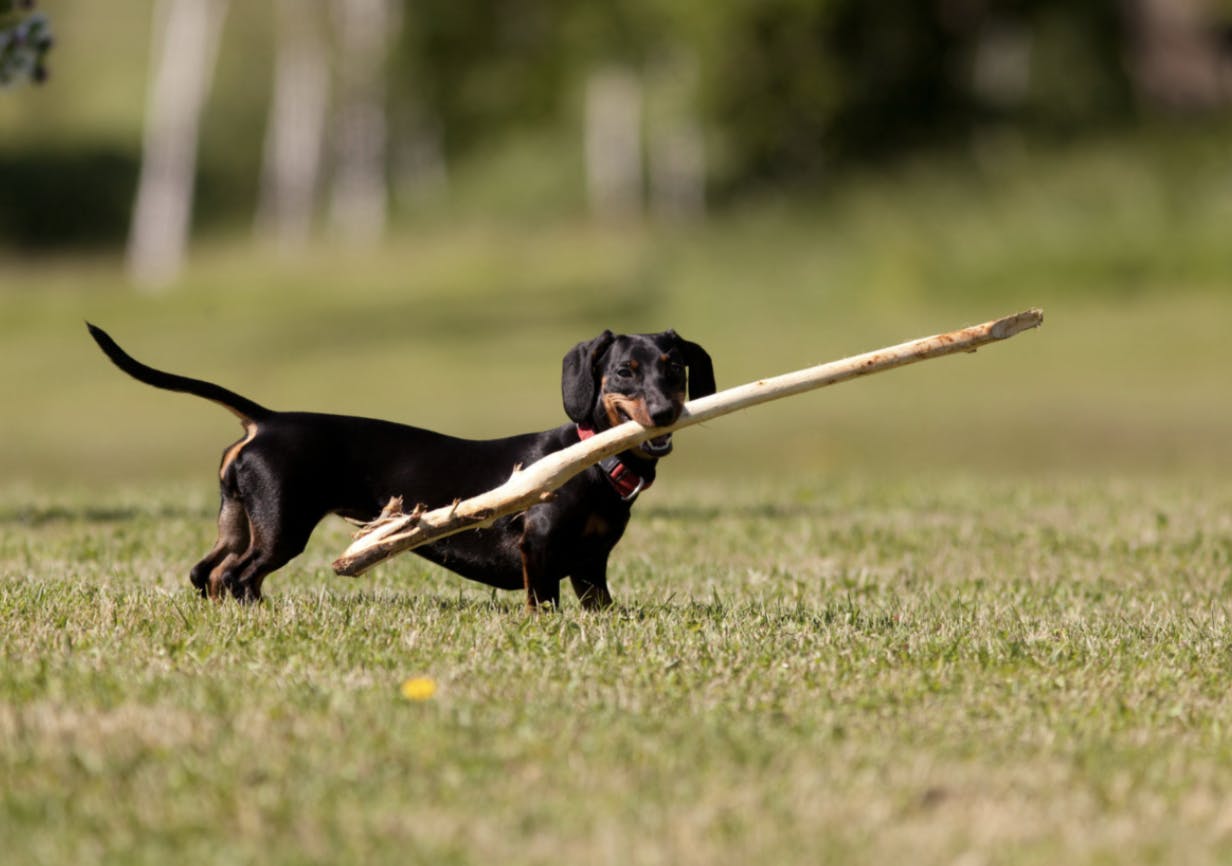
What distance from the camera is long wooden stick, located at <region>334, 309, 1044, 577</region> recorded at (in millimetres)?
6074

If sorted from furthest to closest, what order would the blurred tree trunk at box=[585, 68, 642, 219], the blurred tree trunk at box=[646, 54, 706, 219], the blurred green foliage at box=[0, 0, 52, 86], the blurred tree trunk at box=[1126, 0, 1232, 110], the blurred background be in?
the blurred tree trunk at box=[585, 68, 642, 219]
the blurred tree trunk at box=[646, 54, 706, 219]
the blurred tree trunk at box=[1126, 0, 1232, 110]
the blurred background
the blurred green foliage at box=[0, 0, 52, 86]

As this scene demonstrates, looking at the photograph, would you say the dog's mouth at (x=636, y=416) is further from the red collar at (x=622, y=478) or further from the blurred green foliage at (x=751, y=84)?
the blurred green foliage at (x=751, y=84)

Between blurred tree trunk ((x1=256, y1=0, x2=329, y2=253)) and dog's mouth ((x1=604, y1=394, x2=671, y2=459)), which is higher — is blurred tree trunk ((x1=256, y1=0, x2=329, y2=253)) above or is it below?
above

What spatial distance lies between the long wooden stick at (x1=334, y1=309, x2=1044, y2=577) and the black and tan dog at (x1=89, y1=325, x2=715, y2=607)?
0.18 m

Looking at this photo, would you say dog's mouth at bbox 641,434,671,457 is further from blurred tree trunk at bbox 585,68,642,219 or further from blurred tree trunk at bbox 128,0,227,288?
blurred tree trunk at bbox 585,68,642,219

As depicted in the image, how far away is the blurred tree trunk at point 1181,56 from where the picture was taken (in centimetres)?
3200

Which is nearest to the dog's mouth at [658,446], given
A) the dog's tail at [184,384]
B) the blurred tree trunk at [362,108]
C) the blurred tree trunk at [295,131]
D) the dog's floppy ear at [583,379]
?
the dog's floppy ear at [583,379]

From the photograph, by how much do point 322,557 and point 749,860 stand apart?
562 centimetres

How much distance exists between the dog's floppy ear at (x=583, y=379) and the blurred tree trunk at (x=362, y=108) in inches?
1510

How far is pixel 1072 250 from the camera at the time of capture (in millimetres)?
26875

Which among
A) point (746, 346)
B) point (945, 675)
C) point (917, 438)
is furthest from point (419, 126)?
point (945, 675)

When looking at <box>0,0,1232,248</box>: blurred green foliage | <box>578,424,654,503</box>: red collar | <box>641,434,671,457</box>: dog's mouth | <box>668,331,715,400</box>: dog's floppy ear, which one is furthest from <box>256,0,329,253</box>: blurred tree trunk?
<box>641,434,671,457</box>: dog's mouth

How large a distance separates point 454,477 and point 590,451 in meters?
0.74

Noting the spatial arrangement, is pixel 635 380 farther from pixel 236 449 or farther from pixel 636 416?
pixel 236 449
